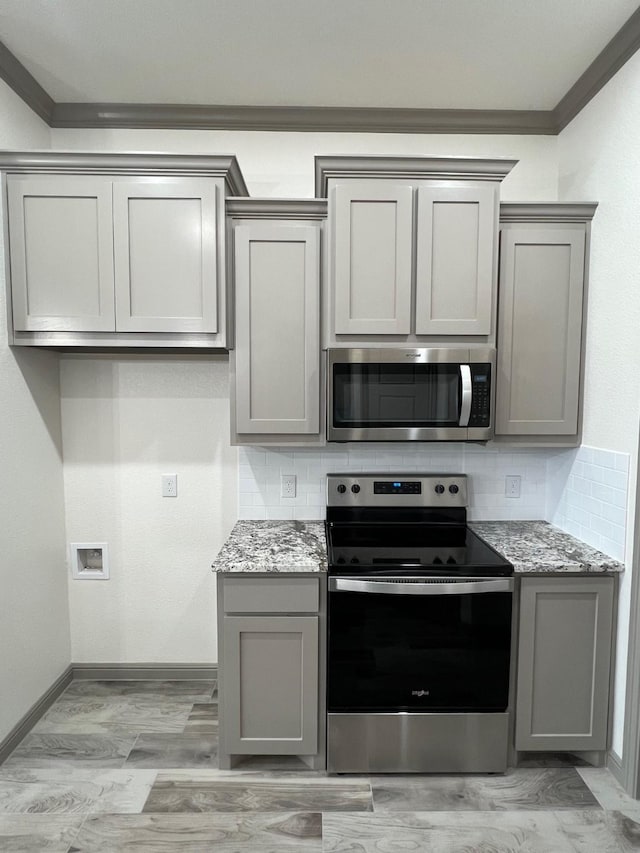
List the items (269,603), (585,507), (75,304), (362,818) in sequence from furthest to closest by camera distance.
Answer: (585,507) → (75,304) → (269,603) → (362,818)

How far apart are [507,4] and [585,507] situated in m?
2.02

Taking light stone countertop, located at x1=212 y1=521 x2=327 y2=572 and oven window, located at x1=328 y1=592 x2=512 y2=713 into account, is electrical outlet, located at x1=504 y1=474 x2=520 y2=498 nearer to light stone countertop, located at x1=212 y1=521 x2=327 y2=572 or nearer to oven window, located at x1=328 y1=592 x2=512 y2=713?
oven window, located at x1=328 y1=592 x2=512 y2=713

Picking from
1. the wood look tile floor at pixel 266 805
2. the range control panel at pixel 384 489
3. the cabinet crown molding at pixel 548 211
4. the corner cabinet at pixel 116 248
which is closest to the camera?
the wood look tile floor at pixel 266 805

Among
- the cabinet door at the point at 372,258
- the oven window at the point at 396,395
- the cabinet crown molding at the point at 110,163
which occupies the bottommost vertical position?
the oven window at the point at 396,395

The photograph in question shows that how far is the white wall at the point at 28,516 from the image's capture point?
2.14 metres

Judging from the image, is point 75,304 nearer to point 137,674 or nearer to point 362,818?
point 137,674

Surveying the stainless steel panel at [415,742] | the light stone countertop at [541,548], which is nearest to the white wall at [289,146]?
the light stone countertop at [541,548]

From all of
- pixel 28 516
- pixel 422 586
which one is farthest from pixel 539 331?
pixel 28 516

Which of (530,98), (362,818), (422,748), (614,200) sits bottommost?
(362,818)

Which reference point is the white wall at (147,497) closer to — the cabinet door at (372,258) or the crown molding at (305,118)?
the cabinet door at (372,258)

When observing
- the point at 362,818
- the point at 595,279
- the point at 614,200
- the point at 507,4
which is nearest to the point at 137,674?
the point at 362,818

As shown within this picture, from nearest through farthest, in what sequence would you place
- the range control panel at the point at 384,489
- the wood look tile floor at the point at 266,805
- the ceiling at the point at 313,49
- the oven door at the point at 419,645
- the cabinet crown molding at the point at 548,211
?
the wood look tile floor at the point at 266,805
the ceiling at the point at 313,49
the oven door at the point at 419,645
the cabinet crown molding at the point at 548,211
the range control panel at the point at 384,489

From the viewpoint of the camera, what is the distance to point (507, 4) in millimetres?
1849

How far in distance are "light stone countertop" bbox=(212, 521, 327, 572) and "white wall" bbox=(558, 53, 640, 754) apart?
4.10 ft
